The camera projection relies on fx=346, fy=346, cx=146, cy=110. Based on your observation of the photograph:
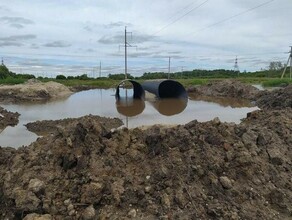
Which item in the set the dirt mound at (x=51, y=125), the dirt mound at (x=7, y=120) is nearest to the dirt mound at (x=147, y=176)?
the dirt mound at (x=51, y=125)

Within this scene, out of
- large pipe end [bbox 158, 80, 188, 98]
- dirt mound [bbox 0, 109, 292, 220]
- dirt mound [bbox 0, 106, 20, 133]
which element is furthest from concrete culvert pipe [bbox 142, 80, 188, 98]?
dirt mound [bbox 0, 109, 292, 220]

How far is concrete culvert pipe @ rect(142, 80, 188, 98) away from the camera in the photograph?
23.7 m

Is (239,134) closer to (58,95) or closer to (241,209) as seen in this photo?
(241,209)

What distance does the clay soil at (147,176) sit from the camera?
500cm

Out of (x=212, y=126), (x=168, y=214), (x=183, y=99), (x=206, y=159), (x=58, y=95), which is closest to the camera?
(x=168, y=214)

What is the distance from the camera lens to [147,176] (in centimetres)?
557

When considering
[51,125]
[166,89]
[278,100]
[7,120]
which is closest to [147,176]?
[51,125]

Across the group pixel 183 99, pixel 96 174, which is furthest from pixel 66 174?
pixel 183 99

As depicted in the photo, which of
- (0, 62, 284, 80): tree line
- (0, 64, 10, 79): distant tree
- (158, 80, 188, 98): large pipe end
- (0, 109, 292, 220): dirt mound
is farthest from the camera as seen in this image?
(0, 62, 284, 80): tree line

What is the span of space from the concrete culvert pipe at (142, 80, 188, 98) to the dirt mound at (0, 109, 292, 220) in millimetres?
16864

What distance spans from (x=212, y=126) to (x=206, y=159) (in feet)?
4.07

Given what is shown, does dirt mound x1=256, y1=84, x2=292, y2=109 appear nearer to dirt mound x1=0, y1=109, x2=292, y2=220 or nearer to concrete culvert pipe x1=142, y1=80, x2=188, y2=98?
concrete culvert pipe x1=142, y1=80, x2=188, y2=98

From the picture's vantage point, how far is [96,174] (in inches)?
214

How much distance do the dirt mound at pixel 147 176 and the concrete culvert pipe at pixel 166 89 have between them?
16864 millimetres
